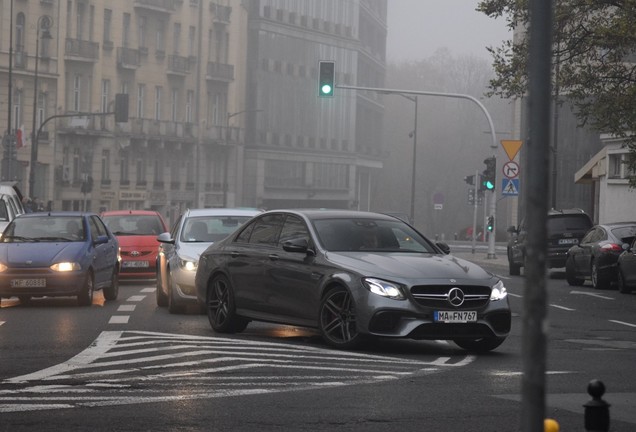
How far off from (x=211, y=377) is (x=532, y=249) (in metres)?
8.13

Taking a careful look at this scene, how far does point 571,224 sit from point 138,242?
39.6 feet

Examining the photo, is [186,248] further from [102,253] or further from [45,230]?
[45,230]

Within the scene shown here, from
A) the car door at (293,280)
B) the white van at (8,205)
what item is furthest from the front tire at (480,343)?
the white van at (8,205)

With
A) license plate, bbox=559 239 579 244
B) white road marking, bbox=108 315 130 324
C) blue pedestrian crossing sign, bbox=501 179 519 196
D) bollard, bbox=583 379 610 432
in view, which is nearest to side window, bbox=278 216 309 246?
white road marking, bbox=108 315 130 324

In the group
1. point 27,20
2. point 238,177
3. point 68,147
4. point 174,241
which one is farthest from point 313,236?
point 238,177

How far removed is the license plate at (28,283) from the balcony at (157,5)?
70.4 meters

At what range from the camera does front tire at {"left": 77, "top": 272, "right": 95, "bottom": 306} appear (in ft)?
76.6

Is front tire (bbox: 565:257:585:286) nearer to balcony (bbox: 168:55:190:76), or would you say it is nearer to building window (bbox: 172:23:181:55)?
balcony (bbox: 168:55:190:76)

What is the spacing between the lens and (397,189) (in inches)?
5428

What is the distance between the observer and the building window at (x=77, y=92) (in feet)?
285

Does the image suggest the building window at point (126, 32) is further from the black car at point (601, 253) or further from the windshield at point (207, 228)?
the windshield at point (207, 228)

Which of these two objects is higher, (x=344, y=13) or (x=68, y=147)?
(x=344, y=13)

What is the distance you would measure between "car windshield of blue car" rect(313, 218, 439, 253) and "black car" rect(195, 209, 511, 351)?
0.01m

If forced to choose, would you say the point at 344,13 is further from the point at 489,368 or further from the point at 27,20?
the point at 489,368
